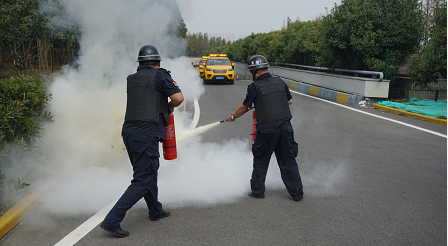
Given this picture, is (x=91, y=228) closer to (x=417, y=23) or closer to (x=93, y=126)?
(x=93, y=126)

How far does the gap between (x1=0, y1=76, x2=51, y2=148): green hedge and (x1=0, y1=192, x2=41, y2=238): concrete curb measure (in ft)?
2.16

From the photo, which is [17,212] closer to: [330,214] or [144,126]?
[144,126]

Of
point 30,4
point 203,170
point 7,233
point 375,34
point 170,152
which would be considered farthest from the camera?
point 375,34

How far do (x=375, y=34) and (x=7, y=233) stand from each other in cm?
1377

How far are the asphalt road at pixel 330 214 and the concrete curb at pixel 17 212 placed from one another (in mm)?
82

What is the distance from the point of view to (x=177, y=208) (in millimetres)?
4086

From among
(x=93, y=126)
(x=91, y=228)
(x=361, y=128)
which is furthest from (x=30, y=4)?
(x=361, y=128)

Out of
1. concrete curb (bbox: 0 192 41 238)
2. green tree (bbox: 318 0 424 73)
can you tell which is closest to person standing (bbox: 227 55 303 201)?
concrete curb (bbox: 0 192 41 238)

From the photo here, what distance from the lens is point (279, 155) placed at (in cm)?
434

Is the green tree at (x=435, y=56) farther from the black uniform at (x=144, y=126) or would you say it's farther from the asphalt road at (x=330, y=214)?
the black uniform at (x=144, y=126)

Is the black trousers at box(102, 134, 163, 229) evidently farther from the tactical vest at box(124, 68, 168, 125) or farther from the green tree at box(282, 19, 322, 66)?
the green tree at box(282, 19, 322, 66)

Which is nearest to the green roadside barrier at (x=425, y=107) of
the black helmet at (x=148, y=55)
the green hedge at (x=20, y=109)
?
the black helmet at (x=148, y=55)

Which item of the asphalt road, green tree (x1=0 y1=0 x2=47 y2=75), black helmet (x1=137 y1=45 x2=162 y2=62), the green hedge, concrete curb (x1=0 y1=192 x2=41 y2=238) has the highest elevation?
green tree (x1=0 y1=0 x2=47 y2=75)

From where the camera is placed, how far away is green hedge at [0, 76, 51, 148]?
4195mm
